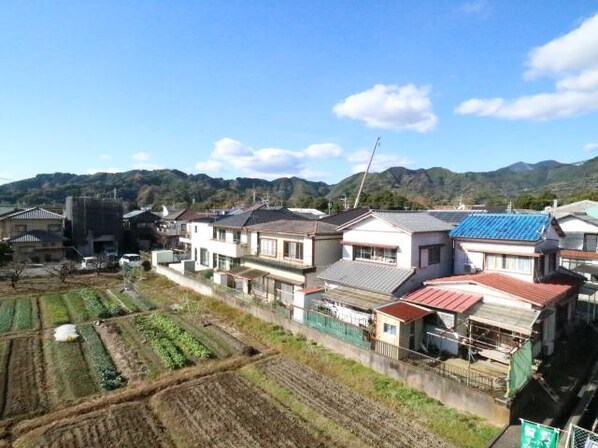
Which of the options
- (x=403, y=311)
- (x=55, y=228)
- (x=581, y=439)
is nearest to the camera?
(x=581, y=439)

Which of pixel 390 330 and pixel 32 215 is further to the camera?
pixel 32 215

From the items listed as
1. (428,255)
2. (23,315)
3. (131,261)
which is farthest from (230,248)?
(131,261)

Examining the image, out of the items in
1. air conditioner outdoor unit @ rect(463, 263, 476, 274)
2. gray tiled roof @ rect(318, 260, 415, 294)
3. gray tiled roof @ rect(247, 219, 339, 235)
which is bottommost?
gray tiled roof @ rect(318, 260, 415, 294)

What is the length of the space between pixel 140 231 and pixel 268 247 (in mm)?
36350

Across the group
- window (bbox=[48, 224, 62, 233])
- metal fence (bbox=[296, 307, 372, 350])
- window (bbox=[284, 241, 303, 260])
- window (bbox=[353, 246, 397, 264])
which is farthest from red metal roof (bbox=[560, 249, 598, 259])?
window (bbox=[48, 224, 62, 233])

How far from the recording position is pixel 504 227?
19.6 meters

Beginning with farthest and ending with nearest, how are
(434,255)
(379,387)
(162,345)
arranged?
(434,255) < (162,345) < (379,387)

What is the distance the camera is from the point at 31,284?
33500mm

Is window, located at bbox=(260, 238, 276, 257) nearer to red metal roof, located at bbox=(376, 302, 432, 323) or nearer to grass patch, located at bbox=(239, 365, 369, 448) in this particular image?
grass patch, located at bbox=(239, 365, 369, 448)

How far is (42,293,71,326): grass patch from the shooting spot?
22.9 meters

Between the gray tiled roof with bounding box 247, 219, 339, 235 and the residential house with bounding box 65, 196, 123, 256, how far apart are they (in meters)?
32.2

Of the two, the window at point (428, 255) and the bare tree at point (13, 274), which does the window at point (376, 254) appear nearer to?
the window at point (428, 255)

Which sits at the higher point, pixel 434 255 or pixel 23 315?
pixel 434 255

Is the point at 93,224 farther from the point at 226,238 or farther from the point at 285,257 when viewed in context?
the point at 285,257
